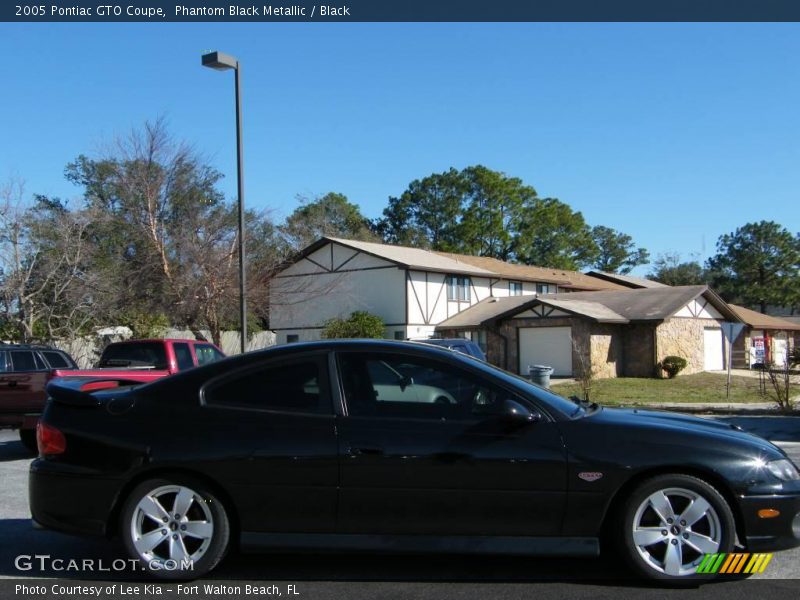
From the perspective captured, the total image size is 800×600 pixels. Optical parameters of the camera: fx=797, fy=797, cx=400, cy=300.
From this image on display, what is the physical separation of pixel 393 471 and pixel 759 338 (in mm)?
42720

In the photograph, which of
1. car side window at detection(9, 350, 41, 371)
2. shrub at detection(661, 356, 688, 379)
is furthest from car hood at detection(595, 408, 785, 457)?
shrub at detection(661, 356, 688, 379)

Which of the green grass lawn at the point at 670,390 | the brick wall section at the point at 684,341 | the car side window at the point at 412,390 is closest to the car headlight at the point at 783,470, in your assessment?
the car side window at the point at 412,390

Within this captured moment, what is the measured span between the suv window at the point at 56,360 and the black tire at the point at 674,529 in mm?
10111

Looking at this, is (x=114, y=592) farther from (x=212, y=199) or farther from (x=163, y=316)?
(x=212, y=199)

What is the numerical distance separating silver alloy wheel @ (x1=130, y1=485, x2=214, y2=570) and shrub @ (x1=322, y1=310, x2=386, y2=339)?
3366 centimetres

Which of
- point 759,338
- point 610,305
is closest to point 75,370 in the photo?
point 610,305

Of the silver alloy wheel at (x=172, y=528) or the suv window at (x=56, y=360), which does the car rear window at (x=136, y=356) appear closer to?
the suv window at (x=56, y=360)

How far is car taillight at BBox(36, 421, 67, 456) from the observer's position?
5312 millimetres

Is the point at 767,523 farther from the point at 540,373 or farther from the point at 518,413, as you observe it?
the point at 540,373

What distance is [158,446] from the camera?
515 cm

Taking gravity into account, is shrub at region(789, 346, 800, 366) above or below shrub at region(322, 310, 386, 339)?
below

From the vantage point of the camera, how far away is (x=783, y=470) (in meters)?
5.07

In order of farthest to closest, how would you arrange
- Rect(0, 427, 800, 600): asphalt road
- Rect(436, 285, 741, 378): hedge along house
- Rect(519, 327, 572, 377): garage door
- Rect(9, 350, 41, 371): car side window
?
Rect(519, 327, 572, 377): garage door, Rect(436, 285, 741, 378): hedge along house, Rect(9, 350, 41, 371): car side window, Rect(0, 427, 800, 600): asphalt road

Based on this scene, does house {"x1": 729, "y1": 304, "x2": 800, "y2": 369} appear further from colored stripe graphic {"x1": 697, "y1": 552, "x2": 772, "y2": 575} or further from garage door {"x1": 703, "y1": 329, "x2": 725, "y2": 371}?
colored stripe graphic {"x1": 697, "y1": 552, "x2": 772, "y2": 575}
